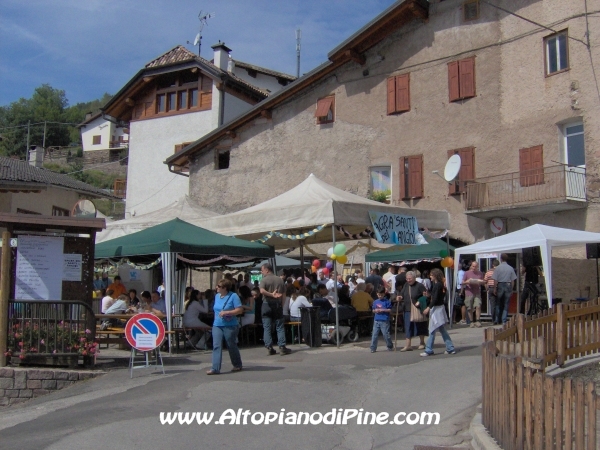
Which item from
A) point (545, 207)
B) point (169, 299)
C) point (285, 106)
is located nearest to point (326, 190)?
point (169, 299)

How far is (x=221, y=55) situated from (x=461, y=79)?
1679 centimetres

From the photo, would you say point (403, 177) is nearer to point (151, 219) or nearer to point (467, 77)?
point (467, 77)

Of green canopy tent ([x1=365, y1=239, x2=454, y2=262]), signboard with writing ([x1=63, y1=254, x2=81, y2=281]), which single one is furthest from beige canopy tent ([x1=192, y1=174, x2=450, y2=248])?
signboard with writing ([x1=63, y1=254, x2=81, y2=281])

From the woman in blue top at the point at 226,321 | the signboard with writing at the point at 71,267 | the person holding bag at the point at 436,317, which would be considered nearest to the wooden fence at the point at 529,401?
the person holding bag at the point at 436,317

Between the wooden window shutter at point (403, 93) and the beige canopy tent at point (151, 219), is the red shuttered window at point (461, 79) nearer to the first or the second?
the wooden window shutter at point (403, 93)

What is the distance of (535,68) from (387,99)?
6.37 metres

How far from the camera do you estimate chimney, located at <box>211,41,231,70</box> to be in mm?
38125

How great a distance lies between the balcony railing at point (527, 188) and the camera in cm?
2188

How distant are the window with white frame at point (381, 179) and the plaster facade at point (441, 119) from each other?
0.31 metres

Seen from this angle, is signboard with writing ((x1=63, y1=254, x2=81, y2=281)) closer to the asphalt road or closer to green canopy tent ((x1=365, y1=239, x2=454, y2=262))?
the asphalt road

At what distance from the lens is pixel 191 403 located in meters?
8.63

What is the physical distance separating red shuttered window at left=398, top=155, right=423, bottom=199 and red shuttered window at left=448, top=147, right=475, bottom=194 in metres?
1.56

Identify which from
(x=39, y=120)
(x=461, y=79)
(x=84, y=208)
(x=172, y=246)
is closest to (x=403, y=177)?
(x=461, y=79)

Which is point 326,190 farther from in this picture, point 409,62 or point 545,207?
point 409,62
